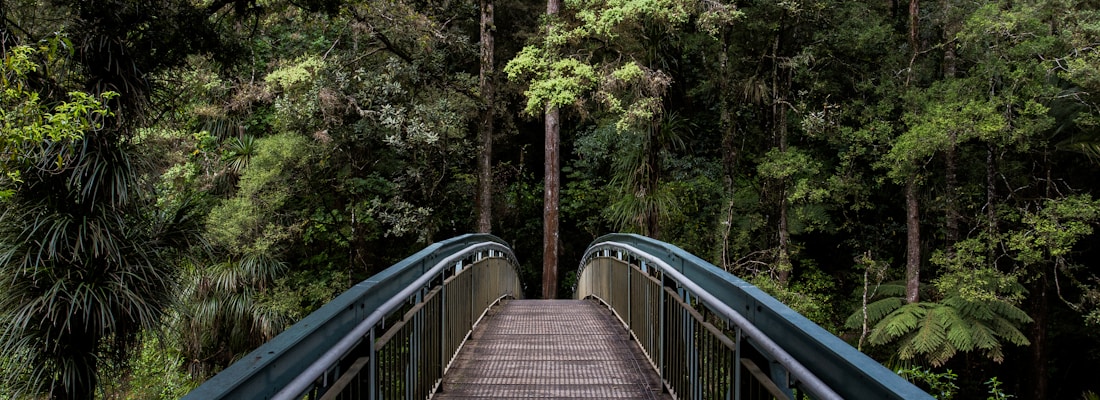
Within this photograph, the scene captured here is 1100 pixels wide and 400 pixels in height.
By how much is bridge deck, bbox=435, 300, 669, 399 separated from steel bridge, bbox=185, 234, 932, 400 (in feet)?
0.05

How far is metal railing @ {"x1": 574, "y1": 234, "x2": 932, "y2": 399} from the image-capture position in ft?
6.31

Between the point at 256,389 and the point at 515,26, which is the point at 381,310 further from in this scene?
the point at 515,26

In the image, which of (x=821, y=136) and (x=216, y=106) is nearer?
(x=821, y=136)

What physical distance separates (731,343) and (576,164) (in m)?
18.3

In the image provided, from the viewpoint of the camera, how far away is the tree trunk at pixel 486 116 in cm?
1719

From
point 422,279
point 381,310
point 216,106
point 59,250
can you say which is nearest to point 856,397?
point 381,310

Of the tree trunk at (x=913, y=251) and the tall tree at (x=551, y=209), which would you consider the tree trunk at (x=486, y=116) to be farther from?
the tree trunk at (x=913, y=251)

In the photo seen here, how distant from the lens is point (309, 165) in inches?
666

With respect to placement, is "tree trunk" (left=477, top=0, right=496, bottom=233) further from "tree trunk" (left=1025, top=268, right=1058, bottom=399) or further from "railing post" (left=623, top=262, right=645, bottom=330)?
"tree trunk" (left=1025, top=268, right=1058, bottom=399)

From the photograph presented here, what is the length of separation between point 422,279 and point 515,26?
17.7m

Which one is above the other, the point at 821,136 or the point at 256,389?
the point at 821,136

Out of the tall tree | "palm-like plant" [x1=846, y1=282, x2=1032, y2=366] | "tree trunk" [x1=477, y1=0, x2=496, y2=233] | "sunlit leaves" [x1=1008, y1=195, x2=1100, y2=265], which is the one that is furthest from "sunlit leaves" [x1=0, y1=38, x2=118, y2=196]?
"sunlit leaves" [x1=1008, y1=195, x2=1100, y2=265]

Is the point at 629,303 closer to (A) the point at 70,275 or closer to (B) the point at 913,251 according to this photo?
(A) the point at 70,275

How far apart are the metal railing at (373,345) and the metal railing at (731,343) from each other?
1600 mm
